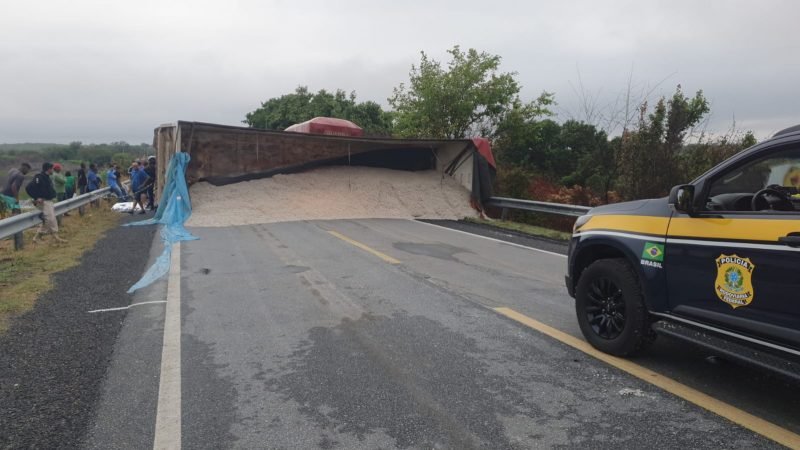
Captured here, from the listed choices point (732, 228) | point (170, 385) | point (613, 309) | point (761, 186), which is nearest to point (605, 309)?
Answer: point (613, 309)

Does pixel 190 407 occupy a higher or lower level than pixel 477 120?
lower

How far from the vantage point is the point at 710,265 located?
3730 mm

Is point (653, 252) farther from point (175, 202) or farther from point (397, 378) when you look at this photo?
point (175, 202)

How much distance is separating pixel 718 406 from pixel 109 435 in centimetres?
386

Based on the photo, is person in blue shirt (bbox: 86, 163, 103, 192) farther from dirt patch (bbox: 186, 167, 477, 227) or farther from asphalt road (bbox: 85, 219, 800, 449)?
asphalt road (bbox: 85, 219, 800, 449)

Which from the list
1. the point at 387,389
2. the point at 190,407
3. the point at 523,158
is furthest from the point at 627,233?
the point at 523,158

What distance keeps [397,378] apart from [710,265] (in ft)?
7.69

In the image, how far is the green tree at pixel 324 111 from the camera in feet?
145

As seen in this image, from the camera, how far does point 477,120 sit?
90.0 ft

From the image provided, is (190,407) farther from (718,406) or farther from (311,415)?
(718,406)

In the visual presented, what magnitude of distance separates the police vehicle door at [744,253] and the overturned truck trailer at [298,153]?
1286cm

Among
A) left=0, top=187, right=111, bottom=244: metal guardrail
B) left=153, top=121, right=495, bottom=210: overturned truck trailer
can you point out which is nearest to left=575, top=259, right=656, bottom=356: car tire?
left=0, top=187, right=111, bottom=244: metal guardrail

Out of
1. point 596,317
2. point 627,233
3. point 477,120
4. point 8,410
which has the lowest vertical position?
point 8,410

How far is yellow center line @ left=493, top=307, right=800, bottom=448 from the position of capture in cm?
321
